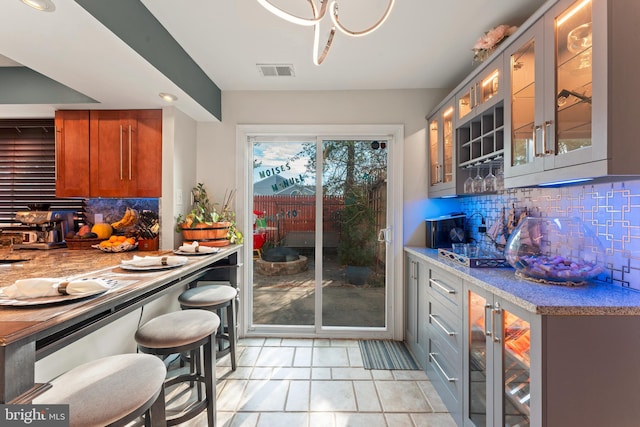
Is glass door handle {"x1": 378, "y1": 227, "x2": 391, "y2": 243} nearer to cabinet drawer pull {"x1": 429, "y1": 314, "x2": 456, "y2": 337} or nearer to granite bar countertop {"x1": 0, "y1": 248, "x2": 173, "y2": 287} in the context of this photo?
cabinet drawer pull {"x1": 429, "y1": 314, "x2": 456, "y2": 337}

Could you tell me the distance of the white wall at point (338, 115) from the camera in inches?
113

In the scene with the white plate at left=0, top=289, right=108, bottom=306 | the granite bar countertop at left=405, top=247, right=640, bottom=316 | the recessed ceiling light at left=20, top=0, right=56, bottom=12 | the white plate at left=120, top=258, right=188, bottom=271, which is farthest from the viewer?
the white plate at left=120, top=258, right=188, bottom=271

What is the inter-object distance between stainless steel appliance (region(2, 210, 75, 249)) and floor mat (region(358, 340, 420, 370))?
2.94m

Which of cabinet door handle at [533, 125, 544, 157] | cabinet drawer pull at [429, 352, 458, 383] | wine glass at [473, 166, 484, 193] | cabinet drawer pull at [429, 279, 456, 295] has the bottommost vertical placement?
cabinet drawer pull at [429, 352, 458, 383]

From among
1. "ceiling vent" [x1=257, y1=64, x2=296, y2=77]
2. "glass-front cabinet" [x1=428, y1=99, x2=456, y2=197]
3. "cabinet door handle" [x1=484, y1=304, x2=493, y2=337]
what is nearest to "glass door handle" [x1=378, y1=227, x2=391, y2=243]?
"glass-front cabinet" [x1=428, y1=99, x2=456, y2=197]

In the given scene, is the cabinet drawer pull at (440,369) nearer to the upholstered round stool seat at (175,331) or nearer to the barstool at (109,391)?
the upholstered round stool seat at (175,331)

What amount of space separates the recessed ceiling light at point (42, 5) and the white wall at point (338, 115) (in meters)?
1.70

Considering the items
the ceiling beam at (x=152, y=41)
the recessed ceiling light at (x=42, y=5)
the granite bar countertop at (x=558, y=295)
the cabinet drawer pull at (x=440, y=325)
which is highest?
the ceiling beam at (x=152, y=41)

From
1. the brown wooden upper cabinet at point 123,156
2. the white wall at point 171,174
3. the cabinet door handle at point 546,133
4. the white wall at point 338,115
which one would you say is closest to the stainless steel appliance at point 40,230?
the brown wooden upper cabinet at point 123,156

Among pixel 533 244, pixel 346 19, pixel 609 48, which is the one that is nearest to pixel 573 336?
pixel 533 244

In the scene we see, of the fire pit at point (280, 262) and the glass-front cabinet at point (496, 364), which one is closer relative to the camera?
the glass-front cabinet at point (496, 364)

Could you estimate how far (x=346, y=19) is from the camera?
1.84m

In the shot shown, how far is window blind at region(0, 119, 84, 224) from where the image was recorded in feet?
8.81

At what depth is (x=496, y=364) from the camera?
134cm
